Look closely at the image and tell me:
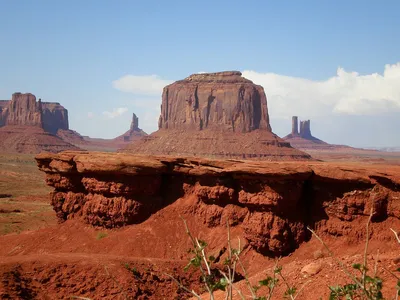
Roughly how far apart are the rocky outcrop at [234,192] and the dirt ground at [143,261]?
0.48 metres

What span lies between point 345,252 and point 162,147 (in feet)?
289

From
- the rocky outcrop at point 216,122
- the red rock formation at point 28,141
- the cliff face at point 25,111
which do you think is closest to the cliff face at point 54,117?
the cliff face at point 25,111

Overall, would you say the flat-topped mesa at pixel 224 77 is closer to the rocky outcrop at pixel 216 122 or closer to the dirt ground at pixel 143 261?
the rocky outcrop at pixel 216 122

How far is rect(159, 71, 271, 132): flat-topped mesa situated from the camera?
10706 centimetres

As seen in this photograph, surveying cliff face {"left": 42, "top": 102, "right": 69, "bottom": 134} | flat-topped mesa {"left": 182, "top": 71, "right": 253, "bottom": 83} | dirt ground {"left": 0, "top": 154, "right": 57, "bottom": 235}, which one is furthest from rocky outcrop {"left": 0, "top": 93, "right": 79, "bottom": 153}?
flat-topped mesa {"left": 182, "top": 71, "right": 253, "bottom": 83}

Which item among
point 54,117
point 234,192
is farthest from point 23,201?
point 54,117

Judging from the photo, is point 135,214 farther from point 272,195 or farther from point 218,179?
point 272,195

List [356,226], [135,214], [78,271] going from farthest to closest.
Answer: [135,214] → [356,226] → [78,271]

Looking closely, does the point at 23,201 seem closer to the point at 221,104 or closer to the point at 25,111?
the point at 221,104

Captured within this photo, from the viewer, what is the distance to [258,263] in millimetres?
19844

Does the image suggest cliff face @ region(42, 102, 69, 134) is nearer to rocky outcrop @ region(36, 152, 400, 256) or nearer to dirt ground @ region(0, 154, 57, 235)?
dirt ground @ region(0, 154, 57, 235)

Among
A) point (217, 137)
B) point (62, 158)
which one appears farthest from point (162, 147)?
point (62, 158)

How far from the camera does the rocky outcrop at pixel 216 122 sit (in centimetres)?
10088

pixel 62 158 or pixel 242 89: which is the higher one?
pixel 242 89
